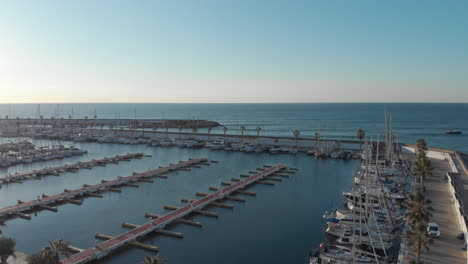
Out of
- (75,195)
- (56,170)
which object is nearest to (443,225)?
(75,195)

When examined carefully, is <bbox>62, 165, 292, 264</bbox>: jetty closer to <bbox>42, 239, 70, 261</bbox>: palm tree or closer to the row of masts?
<bbox>42, 239, 70, 261</bbox>: palm tree

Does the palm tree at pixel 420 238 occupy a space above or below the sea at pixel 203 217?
above

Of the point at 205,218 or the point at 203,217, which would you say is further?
the point at 203,217

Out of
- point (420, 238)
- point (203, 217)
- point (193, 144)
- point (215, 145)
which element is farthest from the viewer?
point (193, 144)

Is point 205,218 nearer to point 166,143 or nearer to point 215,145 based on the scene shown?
point 215,145

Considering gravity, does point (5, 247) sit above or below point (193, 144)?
below

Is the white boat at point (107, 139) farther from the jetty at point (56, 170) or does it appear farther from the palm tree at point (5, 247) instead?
the palm tree at point (5, 247)

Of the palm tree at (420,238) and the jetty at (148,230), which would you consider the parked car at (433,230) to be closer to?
the palm tree at (420,238)

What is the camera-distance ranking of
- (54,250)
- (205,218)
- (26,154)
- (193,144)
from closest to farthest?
(54,250), (205,218), (26,154), (193,144)

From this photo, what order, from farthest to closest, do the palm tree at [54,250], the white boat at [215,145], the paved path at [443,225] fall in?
1. the white boat at [215,145]
2. the paved path at [443,225]
3. the palm tree at [54,250]

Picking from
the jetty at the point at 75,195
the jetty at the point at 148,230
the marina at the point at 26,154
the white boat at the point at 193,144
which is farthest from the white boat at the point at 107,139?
the jetty at the point at 148,230

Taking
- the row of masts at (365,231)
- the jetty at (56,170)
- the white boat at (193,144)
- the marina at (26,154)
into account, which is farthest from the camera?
the white boat at (193,144)

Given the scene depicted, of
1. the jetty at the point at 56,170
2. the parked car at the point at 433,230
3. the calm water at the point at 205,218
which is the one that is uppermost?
the parked car at the point at 433,230

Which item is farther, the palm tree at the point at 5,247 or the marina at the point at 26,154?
the marina at the point at 26,154
